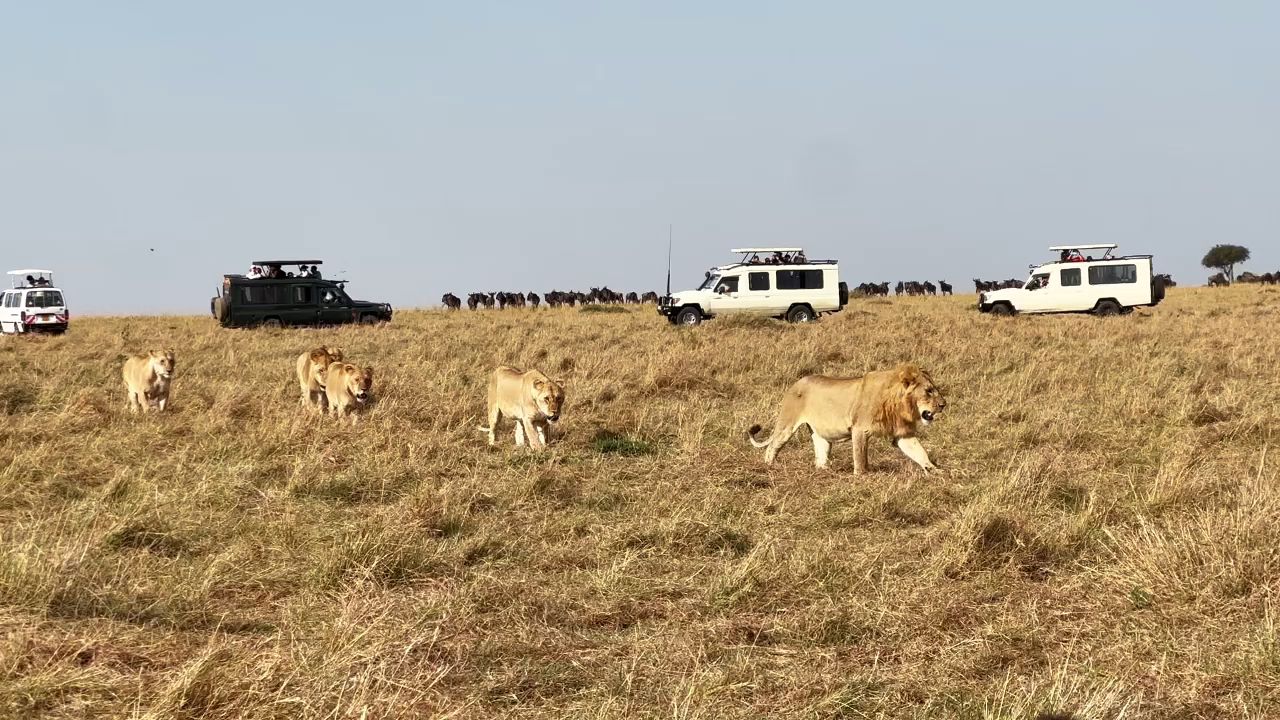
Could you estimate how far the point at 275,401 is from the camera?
1397cm

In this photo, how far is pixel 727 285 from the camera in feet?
109

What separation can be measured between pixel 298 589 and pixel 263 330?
82.1ft

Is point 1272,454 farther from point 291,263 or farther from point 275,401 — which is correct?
point 291,263

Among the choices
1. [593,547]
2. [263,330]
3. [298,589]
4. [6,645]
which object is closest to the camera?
[6,645]

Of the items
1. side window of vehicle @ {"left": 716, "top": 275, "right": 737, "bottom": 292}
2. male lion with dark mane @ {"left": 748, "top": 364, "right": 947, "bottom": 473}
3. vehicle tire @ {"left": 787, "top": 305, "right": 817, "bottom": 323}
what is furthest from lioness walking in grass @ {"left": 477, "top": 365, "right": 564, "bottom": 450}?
vehicle tire @ {"left": 787, "top": 305, "right": 817, "bottom": 323}

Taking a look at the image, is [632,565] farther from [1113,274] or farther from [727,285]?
[1113,274]

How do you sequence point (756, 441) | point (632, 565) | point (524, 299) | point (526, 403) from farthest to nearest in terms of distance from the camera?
point (524, 299) → point (526, 403) → point (756, 441) → point (632, 565)

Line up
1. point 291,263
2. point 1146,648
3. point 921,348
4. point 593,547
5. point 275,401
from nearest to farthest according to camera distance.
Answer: point 1146,648 → point 593,547 → point 275,401 → point 921,348 → point 291,263

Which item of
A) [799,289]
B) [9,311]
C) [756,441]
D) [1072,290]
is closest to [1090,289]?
[1072,290]

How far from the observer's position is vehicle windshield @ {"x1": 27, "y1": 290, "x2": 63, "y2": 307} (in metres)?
29.1

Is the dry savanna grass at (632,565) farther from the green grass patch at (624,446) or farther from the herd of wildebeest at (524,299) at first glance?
the herd of wildebeest at (524,299)

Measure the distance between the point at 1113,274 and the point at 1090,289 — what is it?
2.86 ft

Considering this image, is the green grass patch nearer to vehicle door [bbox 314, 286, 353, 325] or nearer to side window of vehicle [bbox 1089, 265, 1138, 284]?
vehicle door [bbox 314, 286, 353, 325]

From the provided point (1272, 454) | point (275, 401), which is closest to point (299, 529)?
point (275, 401)
